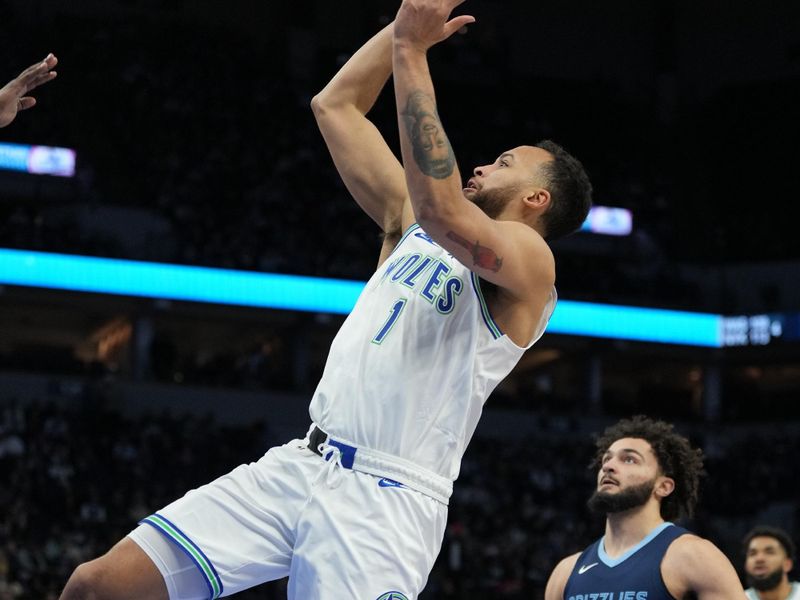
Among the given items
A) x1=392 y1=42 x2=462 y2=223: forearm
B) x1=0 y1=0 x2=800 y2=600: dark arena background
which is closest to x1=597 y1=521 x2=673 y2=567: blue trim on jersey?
x1=392 y1=42 x2=462 y2=223: forearm

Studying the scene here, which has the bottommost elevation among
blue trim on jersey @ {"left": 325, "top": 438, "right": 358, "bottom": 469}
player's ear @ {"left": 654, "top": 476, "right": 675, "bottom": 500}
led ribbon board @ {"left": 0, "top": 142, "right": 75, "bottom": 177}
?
player's ear @ {"left": 654, "top": 476, "right": 675, "bottom": 500}

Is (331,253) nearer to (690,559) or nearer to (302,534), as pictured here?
(690,559)

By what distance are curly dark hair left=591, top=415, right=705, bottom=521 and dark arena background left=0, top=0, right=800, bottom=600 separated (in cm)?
1129

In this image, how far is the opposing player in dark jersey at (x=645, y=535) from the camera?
586cm

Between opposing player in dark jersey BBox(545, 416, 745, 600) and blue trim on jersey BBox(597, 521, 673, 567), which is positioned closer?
opposing player in dark jersey BBox(545, 416, 745, 600)

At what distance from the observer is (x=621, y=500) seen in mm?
6234

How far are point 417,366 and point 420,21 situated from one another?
1075mm

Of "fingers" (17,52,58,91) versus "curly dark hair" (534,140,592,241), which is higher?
"fingers" (17,52,58,91)

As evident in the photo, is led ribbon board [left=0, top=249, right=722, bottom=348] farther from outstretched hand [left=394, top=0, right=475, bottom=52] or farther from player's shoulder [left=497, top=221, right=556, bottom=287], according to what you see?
outstretched hand [left=394, top=0, right=475, bottom=52]

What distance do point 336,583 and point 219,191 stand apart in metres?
22.1

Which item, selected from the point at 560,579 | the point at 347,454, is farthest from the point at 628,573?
the point at 347,454

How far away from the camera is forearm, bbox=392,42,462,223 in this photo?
12.6ft

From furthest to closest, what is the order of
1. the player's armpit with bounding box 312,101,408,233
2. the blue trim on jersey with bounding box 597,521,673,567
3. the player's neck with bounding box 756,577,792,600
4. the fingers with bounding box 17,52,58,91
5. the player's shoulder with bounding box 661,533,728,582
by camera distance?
the player's neck with bounding box 756,577,792,600
the blue trim on jersey with bounding box 597,521,673,567
the player's shoulder with bounding box 661,533,728,582
the fingers with bounding box 17,52,58,91
the player's armpit with bounding box 312,101,408,233

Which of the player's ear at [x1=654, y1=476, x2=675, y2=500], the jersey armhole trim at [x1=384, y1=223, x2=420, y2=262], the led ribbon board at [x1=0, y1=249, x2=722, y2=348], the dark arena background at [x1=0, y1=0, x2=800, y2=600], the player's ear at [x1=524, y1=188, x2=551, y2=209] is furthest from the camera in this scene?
the led ribbon board at [x1=0, y1=249, x2=722, y2=348]
